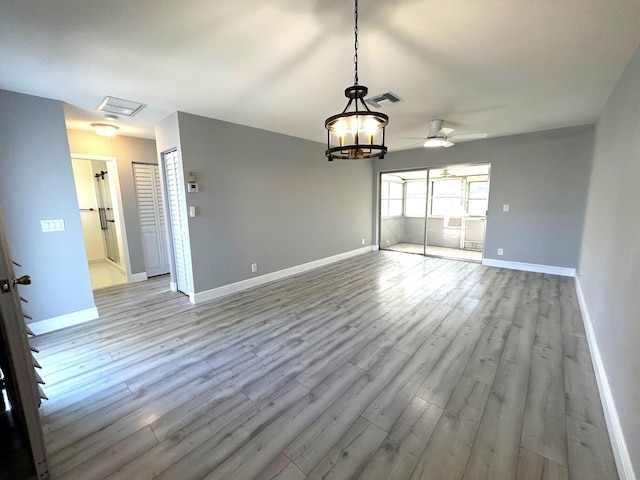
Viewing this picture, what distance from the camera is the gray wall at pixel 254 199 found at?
143 inches

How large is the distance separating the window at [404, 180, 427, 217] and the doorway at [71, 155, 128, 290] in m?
7.54

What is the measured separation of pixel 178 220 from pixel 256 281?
5.06 feet

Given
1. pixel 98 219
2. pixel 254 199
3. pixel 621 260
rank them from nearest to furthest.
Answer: pixel 621 260 < pixel 254 199 < pixel 98 219

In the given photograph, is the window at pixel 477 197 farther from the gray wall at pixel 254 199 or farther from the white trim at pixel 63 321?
the white trim at pixel 63 321

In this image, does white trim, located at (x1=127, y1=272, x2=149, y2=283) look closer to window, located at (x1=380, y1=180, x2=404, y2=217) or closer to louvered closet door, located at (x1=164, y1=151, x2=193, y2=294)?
louvered closet door, located at (x1=164, y1=151, x2=193, y2=294)

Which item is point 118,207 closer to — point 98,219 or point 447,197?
point 98,219

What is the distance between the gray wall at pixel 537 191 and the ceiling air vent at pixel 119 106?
577cm

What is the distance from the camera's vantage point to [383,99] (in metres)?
3.02

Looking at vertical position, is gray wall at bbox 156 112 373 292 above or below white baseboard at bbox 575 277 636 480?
above

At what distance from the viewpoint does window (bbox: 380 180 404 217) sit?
731 cm

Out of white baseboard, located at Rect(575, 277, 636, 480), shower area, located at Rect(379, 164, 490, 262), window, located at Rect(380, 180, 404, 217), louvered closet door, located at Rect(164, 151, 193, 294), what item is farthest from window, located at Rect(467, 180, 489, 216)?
louvered closet door, located at Rect(164, 151, 193, 294)

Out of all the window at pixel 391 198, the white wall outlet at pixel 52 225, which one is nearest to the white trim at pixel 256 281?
the white wall outlet at pixel 52 225

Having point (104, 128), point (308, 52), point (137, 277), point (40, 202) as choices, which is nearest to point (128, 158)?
point (104, 128)

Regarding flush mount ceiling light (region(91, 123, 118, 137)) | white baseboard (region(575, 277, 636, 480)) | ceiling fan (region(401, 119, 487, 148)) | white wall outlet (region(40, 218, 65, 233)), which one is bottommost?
white baseboard (region(575, 277, 636, 480))
